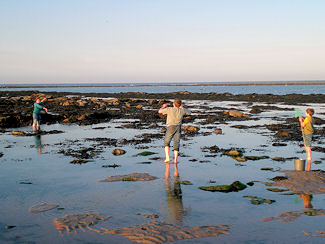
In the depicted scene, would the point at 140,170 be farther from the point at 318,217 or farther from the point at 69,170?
the point at 318,217

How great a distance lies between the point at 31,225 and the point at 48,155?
720cm

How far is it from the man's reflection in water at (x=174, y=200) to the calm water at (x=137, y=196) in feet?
0.07

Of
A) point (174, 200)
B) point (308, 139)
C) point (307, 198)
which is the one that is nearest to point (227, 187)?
point (174, 200)

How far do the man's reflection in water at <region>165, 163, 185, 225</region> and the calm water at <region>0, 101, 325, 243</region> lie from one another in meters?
0.02

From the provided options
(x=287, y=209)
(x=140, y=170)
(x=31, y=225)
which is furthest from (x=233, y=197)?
(x=31, y=225)

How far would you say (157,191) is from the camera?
8445 millimetres

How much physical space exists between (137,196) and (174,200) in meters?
0.95

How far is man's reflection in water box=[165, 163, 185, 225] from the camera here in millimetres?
6621

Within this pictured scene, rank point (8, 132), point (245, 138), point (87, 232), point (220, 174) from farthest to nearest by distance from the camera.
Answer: point (8, 132) → point (245, 138) → point (220, 174) → point (87, 232)

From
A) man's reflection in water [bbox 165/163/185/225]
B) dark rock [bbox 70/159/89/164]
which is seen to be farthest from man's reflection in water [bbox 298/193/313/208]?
dark rock [bbox 70/159/89/164]

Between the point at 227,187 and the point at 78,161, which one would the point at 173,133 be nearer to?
the point at 227,187

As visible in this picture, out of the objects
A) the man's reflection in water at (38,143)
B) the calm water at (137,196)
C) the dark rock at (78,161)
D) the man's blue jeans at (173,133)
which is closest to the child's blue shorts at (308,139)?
the calm water at (137,196)

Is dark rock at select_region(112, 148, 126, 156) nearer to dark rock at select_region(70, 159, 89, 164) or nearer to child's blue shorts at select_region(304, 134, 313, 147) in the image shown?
dark rock at select_region(70, 159, 89, 164)

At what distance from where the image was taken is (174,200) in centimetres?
775
